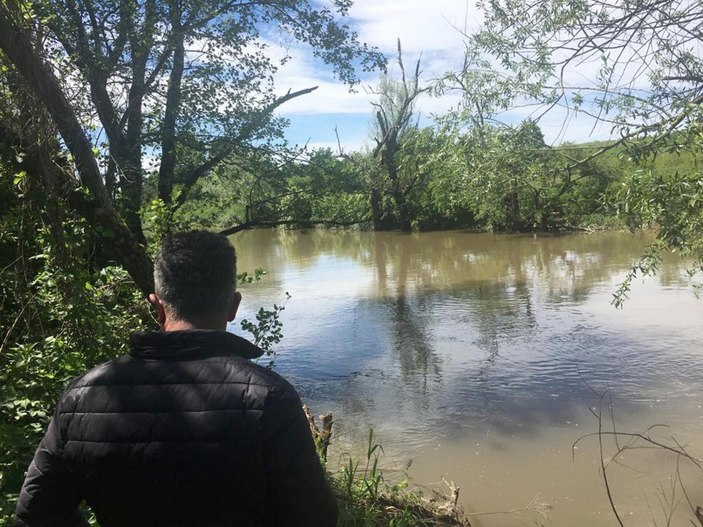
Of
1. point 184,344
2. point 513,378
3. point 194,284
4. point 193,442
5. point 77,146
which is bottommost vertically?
point 513,378

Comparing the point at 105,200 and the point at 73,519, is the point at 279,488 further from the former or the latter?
the point at 105,200

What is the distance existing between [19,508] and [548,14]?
4652 mm

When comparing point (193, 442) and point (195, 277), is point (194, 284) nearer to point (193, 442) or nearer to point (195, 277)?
point (195, 277)

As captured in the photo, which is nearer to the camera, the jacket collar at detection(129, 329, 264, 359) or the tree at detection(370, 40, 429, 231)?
the jacket collar at detection(129, 329, 264, 359)

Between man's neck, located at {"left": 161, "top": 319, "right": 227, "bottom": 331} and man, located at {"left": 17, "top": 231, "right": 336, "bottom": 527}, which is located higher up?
man's neck, located at {"left": 161, "top": 319, "right": 227, "bottom": 331}

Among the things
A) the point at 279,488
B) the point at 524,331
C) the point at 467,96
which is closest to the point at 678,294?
the point at 524,331

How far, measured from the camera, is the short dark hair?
1357 mm

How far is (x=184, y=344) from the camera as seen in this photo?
1.28m

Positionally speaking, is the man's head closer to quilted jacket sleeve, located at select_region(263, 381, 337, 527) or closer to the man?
the man

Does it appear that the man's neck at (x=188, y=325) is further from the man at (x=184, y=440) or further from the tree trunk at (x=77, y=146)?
the tree trunk at (x=77, y=146)

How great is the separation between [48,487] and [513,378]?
7.09 metres

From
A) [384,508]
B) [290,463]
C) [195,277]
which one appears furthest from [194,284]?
[384,508]

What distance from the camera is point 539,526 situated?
425 cm

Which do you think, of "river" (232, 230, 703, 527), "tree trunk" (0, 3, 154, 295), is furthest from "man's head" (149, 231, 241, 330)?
"river" (232, 230, 703, 527)
